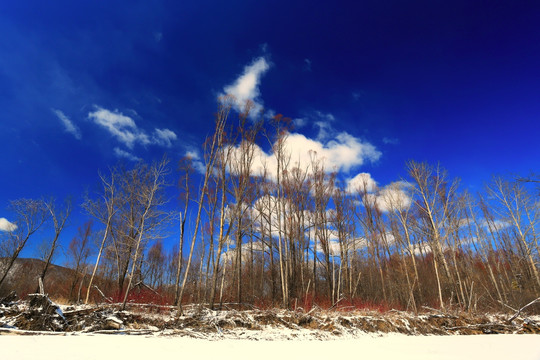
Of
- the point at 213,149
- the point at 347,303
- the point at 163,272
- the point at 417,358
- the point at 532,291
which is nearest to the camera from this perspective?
the point at 417,358

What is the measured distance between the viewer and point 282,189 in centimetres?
1530

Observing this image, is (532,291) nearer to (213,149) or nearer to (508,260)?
(508,260)

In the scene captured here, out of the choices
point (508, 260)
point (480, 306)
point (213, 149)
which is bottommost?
point (480, 306)

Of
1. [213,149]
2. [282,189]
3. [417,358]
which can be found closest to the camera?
[417,358]

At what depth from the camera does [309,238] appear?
18250mm

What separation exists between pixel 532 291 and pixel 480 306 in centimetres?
594

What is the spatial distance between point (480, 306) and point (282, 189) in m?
14.7

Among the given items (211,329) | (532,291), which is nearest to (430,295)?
(532,291)

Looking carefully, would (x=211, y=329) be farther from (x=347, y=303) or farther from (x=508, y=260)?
(x=508, y=260)

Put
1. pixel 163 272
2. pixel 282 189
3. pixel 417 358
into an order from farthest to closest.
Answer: pixel 163 272 → pixel 282 189 → pixel 417 358

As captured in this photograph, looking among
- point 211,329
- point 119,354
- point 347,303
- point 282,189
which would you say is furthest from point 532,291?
point 119,354

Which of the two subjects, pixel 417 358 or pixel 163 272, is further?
pixel 163 272

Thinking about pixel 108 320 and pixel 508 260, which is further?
pixel 508 260

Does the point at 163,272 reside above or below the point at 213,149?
below
